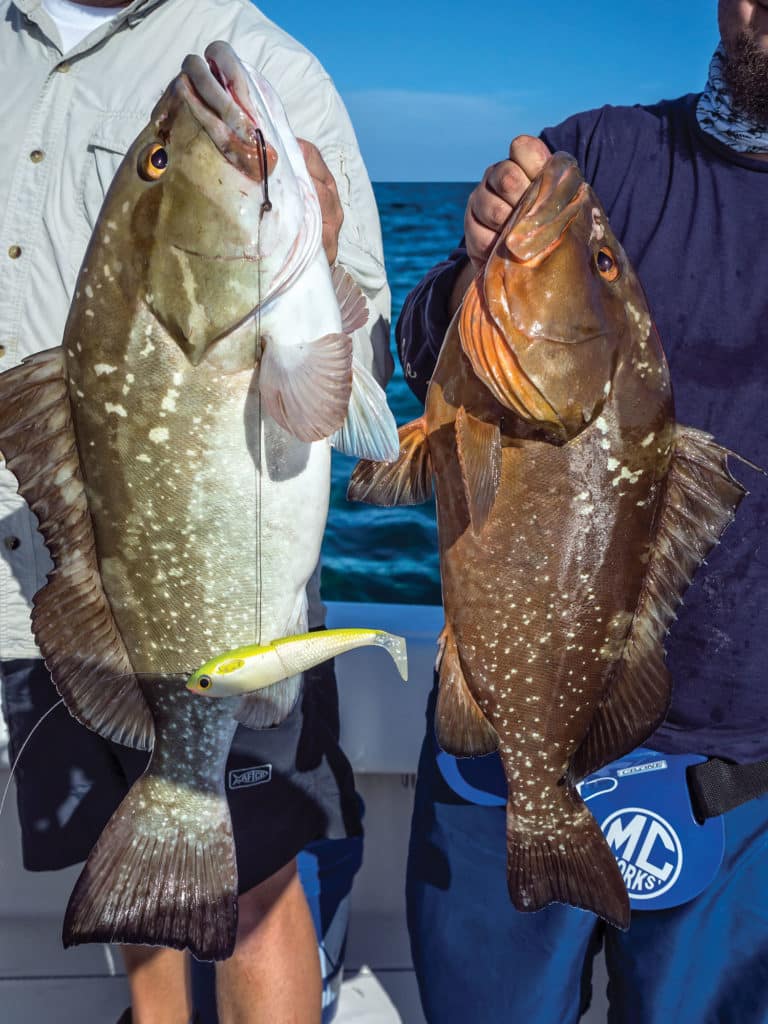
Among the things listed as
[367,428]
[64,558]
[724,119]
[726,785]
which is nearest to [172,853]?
[64,558]

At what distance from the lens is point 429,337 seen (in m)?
2.06

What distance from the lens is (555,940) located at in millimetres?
2408

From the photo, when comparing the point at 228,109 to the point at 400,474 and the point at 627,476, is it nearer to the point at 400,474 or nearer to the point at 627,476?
the point at 400,474

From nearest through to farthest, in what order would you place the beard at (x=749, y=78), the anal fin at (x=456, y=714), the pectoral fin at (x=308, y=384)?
the pectoral fin at (x=308, y=384) → the anal fin at (x=456, y=714) → the beard at (x=749, y=78)

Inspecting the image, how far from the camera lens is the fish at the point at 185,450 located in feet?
5.05

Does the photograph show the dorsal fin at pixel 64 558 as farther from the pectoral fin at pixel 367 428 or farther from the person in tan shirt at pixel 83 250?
the person in tan shirt at pixel 83 250

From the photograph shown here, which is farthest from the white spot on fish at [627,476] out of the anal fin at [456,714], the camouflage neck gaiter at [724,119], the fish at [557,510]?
the camouflage neck gaiter at [724,119]

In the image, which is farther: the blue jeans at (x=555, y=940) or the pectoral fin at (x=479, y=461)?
the blue jeans at (x=555, y=940)

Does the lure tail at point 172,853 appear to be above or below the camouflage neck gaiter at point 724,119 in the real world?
below

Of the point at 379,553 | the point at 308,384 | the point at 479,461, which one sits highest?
the point at 308,384

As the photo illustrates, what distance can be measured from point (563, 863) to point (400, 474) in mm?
923

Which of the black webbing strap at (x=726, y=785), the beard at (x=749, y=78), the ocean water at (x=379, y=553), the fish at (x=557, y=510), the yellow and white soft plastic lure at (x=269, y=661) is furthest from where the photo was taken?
the ocean water at (x=379, y=553)

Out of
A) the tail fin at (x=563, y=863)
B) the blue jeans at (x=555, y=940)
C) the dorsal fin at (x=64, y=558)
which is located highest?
the dorsal fin at (x=64, y=558)

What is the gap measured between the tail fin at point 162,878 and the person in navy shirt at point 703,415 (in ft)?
2.52
